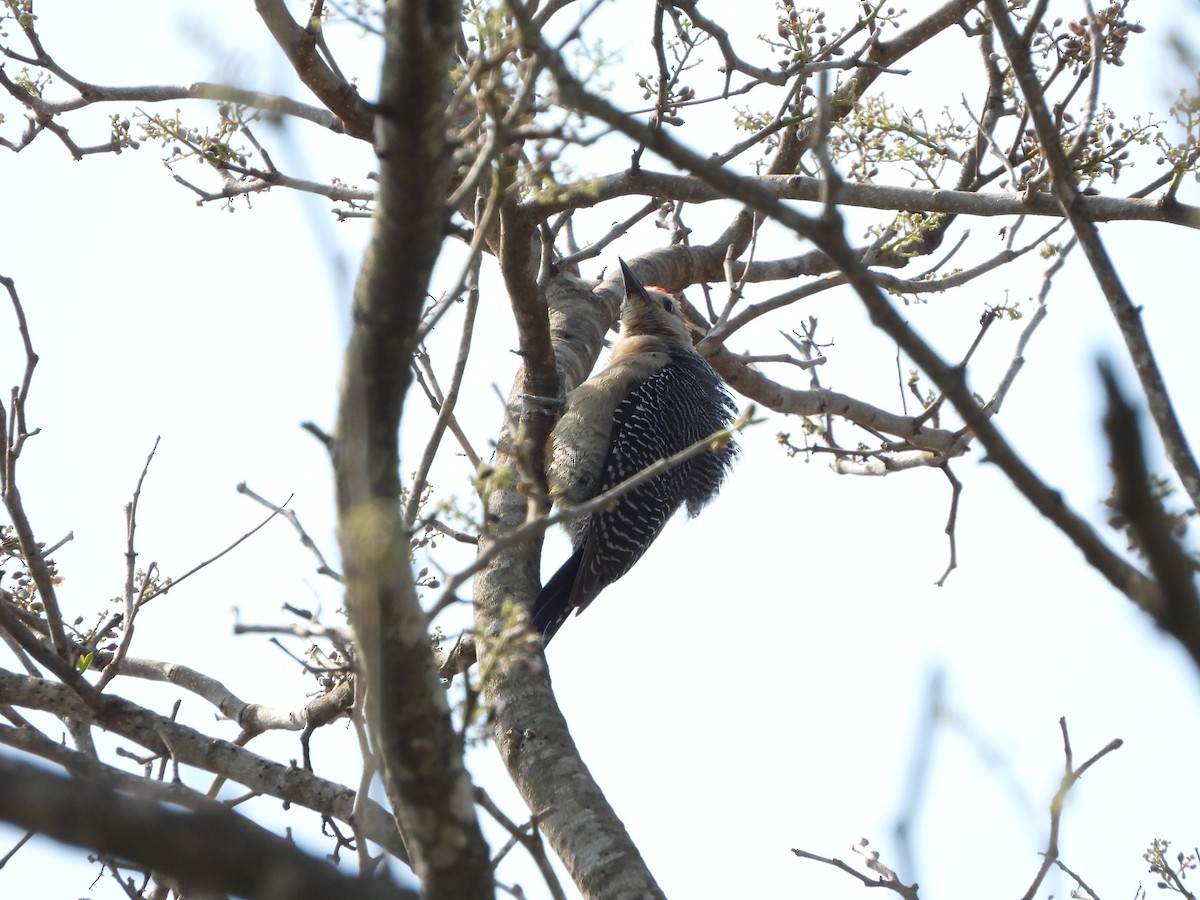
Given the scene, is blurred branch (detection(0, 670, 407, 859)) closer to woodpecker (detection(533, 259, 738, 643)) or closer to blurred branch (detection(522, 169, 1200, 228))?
blurred branch (detection(522, 169, 1200, 228))

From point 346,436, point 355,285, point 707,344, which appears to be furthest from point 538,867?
point 707,344

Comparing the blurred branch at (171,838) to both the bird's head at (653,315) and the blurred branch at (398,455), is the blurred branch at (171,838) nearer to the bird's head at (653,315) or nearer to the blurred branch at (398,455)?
the blurred branch at (398,455)

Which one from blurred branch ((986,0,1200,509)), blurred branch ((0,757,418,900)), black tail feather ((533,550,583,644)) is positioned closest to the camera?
blurred branch ((0,757,418,900))

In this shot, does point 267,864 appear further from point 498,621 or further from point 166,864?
point 498,621

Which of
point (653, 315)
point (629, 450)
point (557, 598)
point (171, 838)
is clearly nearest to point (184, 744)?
point (171, 838)

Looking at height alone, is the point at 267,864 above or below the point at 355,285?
below

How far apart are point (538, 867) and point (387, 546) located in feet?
1.62

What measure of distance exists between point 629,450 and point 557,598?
3.26 ft

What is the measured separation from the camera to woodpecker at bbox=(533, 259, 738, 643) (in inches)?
221

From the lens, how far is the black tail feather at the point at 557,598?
530 centimetres

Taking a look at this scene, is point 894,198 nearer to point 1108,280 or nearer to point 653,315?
point 1108,280

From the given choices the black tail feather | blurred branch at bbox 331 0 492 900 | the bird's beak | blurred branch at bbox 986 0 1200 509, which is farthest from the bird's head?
blurred branch at bbox 331 0 492 900

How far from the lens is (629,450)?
242 inches

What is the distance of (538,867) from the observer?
1656 mm
